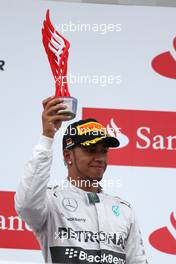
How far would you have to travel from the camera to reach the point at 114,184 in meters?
2.32

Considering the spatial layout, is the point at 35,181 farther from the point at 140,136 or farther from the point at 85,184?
the point at 140,136

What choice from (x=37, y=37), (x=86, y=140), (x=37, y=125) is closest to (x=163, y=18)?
(x=37, y=37)

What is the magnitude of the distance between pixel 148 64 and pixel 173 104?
175mm

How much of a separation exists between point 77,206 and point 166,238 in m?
0.69

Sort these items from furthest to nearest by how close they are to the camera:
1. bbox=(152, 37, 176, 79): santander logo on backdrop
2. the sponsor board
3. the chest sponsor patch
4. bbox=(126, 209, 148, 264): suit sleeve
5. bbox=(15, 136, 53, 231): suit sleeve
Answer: bbox=(152, 37, 176, 79): santander logo on backdrop, the sponsor board, bbox=(126, 209, 148, 264): suit sleeve, the chest sponsor patch, bbox=(15, 136, 53, 231): suit sleeve

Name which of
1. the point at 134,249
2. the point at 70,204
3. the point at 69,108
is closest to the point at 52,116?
the point at 69,108

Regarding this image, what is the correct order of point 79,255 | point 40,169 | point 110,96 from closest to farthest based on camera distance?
point 40,169, point 79,255, point 110,96

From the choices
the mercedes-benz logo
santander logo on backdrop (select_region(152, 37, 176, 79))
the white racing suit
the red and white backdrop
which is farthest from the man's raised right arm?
santander logo on backdrop (select_region(152, 37, 176, 79))

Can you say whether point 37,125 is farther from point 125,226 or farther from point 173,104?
point 125,226

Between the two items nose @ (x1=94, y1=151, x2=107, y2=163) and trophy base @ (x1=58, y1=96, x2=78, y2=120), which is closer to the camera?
trophy base @ (x1=58, y1=96, x2=78, y2=120)

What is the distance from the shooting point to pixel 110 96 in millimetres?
2404

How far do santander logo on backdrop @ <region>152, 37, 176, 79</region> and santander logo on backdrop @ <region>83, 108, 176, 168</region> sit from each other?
17 cm

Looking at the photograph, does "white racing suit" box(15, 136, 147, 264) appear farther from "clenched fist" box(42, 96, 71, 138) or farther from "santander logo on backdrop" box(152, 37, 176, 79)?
"santander logo on backdrop" box(152, 37, 176, 79)

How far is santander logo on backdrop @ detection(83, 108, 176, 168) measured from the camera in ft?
7.75
